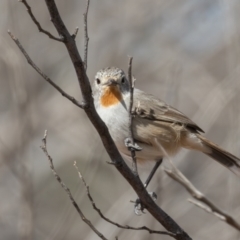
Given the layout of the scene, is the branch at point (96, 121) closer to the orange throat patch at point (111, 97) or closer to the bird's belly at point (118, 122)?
the bird's belly at point (118, 122)

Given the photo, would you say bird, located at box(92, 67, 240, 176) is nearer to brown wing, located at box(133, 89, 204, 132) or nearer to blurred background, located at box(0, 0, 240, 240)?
brown wing, located at box(133, 89, 204, 132)

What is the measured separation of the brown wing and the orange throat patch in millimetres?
147

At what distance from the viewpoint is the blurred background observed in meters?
6.05

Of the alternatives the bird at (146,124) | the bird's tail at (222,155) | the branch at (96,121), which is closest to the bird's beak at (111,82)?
the bird at (146,124)

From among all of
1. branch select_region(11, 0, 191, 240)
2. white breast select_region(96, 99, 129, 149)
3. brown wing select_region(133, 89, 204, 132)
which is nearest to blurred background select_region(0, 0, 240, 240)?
brown wing select_region(133, 89, 204, 132)

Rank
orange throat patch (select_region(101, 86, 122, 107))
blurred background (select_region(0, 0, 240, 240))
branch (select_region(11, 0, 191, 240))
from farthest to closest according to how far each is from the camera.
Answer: blurred background (select_region(0, 0, 240, 240)) < orange throat patch (select_region(101, 86, 122, 107)) < branch (select_region(11, 0, 191, 240))

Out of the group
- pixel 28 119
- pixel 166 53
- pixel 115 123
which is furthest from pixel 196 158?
pixel 115 123

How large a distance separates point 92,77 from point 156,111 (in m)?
2.49

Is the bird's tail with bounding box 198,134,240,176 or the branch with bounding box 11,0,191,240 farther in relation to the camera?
the bird's tail with bounding box 198,134,240,176

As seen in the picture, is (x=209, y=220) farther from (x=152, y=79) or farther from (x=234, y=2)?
(x=234, y=2)

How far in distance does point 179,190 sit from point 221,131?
67.7 inches

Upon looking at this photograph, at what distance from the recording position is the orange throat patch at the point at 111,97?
4465 millimetres

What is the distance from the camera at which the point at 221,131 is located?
7988 millimetres

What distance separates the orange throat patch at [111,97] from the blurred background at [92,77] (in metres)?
1.22
